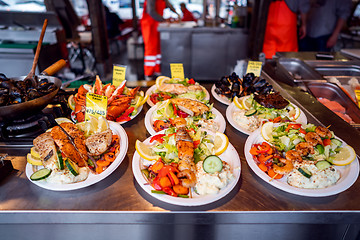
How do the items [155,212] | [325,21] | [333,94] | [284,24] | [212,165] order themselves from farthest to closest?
[284,24] < [325,21] < [333,94] < [212,165] < [155,212]

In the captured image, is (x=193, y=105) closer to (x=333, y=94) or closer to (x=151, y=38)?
(x=333, y=94)

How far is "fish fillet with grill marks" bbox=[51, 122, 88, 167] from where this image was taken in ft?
4.95

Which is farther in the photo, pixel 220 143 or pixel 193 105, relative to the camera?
pixel 193 105

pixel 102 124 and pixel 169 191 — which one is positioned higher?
pixel 102 124

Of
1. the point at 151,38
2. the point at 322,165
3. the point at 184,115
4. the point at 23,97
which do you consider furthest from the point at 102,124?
the point at 151,38

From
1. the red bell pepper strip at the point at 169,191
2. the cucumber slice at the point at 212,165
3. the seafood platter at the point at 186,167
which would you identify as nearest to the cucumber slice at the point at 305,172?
the seafood platter at the point at 186,167

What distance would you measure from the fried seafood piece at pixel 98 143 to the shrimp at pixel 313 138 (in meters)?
1.37

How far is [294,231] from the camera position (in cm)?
159

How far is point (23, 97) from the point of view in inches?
69.0

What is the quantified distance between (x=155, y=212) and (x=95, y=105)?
102 centimetres

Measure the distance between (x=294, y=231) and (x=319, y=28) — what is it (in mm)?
5331

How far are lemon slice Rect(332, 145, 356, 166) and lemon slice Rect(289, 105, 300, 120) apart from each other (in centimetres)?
52

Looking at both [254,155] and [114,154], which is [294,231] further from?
[114,154]

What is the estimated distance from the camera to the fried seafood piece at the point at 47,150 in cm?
146
